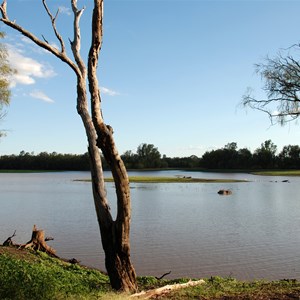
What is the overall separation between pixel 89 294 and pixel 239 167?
16004 centimetres

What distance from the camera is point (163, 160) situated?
637 ft

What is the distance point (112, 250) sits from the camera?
834 cm

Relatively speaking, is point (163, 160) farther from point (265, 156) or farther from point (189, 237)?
point (189, 237)

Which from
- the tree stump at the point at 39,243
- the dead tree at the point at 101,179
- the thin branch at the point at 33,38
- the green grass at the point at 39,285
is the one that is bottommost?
the tree stump at the point at 39,243

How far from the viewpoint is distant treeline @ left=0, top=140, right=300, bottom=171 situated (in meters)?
156

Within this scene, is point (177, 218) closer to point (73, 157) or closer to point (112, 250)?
point (112, 250)

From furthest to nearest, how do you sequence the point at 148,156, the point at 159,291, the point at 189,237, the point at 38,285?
the point at 148,156
the point at 189,237
the point at 159,291
the point at 38,285

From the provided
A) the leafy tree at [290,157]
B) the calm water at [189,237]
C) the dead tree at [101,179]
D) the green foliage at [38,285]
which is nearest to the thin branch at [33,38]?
the dead tree at [101,179]

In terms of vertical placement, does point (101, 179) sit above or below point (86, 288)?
above

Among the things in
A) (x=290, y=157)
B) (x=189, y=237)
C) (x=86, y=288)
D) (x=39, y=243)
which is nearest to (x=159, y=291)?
(x=86, y=288)

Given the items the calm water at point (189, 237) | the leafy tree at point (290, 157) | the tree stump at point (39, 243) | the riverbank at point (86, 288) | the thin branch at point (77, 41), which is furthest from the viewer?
the leafy tree at point (290, 157)

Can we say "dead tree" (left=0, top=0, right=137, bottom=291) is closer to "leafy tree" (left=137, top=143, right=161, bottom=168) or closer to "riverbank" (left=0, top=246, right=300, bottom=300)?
"riverbank" (left=0, top=246, right=300, bottom=300)

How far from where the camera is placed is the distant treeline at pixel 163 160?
156 meters

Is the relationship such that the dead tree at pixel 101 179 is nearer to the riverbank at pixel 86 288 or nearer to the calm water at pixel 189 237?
the riverbank at pixel 86 288
